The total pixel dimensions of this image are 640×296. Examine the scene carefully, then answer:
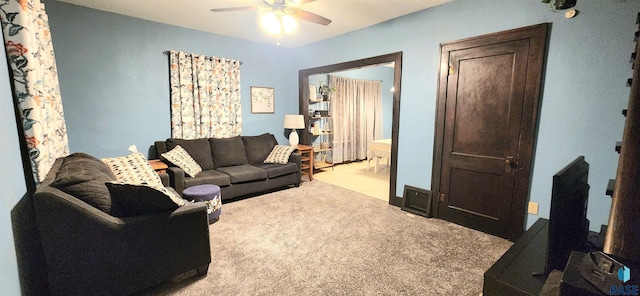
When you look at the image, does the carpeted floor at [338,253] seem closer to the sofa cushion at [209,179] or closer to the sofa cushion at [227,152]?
the sofa cushion at [209,179]

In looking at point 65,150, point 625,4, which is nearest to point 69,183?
point 65,150

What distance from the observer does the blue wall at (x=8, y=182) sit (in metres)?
1.23

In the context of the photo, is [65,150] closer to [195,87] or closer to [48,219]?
[48,219]

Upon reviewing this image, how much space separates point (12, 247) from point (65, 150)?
1.65 metres

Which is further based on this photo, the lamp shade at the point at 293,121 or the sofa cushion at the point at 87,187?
the lamp shade at the point at 293,121

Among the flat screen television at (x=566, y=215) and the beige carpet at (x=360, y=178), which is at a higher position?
the flat screen television at (x=566, y=215)

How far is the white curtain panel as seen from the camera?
19.7ft

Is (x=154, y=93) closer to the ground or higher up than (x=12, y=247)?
higher up

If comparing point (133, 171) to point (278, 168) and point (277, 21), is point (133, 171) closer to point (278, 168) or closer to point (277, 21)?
point (278, 168)

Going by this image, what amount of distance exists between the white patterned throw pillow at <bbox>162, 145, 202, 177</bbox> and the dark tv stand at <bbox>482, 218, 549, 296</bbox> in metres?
3.39

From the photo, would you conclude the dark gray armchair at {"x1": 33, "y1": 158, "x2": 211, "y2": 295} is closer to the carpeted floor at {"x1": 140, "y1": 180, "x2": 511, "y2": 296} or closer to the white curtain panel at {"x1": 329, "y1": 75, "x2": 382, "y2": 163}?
the carpeted floor at {"x1": 140, "y1": 180, "x2": 511, "y2": 296}

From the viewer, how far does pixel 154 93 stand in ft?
12.4

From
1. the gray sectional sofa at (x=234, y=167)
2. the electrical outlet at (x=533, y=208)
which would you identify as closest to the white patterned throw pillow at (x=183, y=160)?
the gray sectional sofa at (x=234, y=167)

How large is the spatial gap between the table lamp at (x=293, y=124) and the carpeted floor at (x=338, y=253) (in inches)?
63.3
